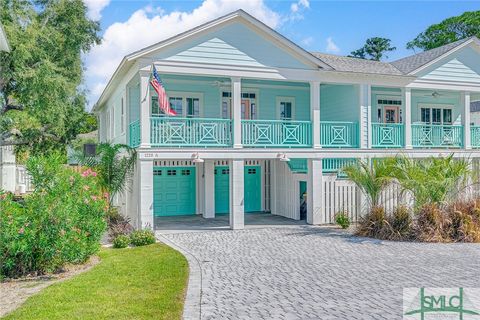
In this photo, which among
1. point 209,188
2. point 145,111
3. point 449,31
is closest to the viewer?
point 145,111

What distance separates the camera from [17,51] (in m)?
19.9

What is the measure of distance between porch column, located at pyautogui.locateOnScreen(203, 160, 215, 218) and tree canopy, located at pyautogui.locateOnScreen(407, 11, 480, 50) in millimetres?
33222

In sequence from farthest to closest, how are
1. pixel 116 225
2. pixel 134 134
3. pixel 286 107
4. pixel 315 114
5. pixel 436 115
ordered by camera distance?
pixel 436 115 < pixel 286 107 < pixel 315 114 < pixel 134 134 < pixel 116 225

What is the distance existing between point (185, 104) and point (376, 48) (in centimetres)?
4069

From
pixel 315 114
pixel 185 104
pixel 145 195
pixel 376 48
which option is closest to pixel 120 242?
pixel 145 195

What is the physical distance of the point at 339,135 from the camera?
55.1 feet


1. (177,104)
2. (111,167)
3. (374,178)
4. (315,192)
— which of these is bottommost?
(315,192)

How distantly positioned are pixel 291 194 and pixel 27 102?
46.7ft

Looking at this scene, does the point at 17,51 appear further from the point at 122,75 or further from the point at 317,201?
the point at 317,201

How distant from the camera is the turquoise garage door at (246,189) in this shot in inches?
751

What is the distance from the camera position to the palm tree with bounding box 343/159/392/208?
13.7 meters

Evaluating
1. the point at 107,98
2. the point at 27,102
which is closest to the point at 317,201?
the point at 107,98

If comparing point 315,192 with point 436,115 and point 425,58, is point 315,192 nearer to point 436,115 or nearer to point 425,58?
point 425,58

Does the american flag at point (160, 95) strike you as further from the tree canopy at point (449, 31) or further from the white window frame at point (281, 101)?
the tree canopy at point (449, 31)
